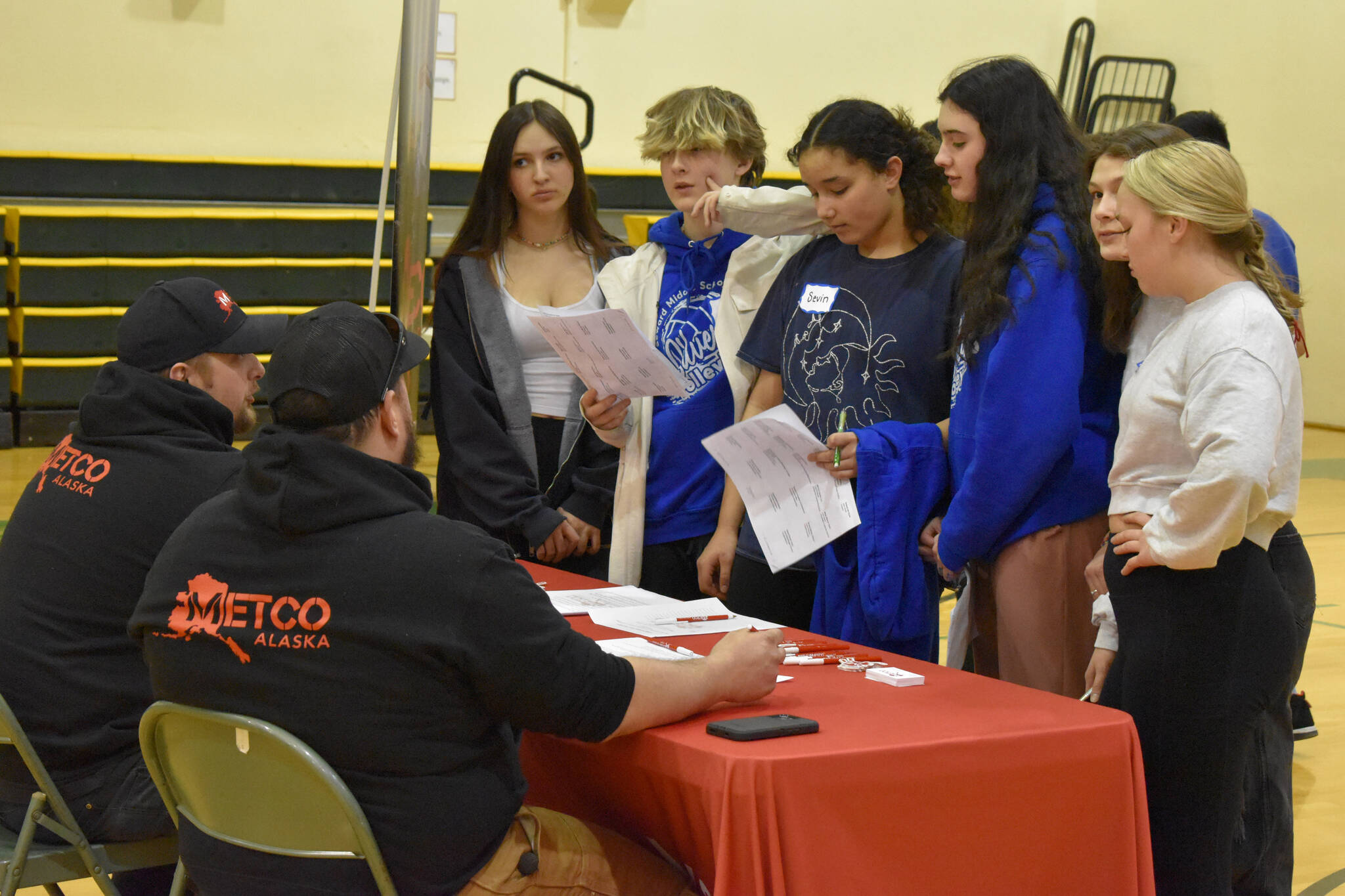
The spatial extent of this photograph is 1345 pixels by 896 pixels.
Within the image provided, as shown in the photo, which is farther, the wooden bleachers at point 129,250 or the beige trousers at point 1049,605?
the wooden bleachers at point 129,250

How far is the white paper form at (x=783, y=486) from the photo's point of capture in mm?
2105

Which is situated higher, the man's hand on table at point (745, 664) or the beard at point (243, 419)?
the beard at point (243, 419)

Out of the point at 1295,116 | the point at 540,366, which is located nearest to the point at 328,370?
the point at 540,366

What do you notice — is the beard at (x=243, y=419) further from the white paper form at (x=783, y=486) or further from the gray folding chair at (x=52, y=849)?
the white paper form at (x=783, y=486)

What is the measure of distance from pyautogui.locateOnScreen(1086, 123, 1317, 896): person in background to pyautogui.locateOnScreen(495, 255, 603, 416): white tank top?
1.11 metres

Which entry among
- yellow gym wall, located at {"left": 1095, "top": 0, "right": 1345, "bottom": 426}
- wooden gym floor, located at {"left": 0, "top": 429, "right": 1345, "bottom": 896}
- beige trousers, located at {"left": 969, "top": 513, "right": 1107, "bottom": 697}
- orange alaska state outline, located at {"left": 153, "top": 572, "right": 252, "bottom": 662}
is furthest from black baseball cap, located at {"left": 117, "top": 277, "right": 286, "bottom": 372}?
yellow gym wall, located at {"left": 1095, "top": 0, "right": 1345, "bottom": 426}

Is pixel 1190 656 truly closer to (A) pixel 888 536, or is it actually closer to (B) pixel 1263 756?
(B) pixel 1263 756

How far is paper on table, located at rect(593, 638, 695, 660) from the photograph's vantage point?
5.81 feet

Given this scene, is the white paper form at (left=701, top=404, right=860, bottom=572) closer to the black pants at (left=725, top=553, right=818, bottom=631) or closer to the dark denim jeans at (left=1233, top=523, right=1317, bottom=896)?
the black pants at (left=725, top=553, right=818, bottom=631)

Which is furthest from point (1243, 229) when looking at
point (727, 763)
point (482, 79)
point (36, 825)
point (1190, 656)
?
point (482, 79)

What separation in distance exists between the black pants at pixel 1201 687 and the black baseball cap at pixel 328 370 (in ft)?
3.37

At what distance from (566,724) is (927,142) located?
1298 mm

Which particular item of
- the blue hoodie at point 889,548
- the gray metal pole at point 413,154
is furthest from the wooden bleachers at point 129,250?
the blue hoodie at point 889,548

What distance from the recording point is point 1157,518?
1628mm
